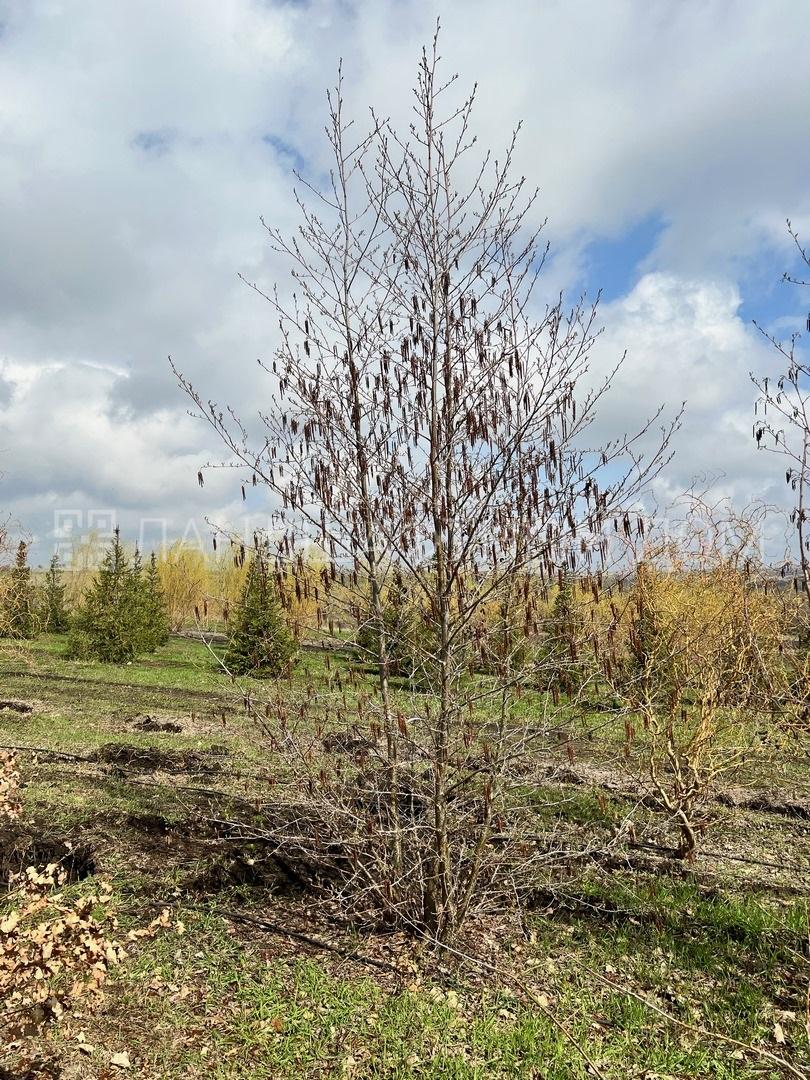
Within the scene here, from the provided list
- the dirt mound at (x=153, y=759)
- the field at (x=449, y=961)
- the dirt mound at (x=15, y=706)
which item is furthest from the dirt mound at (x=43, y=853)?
the dirt mound at (x=15, y=706)

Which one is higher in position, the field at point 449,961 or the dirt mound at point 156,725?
the dirt mound at point 156,725

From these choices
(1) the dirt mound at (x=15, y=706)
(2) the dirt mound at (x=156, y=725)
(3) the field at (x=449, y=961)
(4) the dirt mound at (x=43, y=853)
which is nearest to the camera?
(3) the field at (x=449, y=961)

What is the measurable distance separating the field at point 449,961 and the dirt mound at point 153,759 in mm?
1161

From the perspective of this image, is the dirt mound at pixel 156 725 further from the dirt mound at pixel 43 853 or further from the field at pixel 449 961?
Result: the dirt mound at pixel 43 853

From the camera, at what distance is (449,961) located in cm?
423

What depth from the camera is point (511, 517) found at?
3.86 metres

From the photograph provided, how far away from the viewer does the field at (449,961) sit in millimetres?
3441

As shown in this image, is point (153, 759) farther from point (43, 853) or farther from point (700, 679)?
point (700, 679)

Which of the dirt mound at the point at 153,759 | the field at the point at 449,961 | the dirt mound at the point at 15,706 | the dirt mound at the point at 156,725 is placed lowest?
the field at the point at 449,961

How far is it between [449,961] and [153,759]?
5503 millimetres

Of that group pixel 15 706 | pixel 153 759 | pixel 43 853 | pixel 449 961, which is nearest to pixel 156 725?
pixel 153 759

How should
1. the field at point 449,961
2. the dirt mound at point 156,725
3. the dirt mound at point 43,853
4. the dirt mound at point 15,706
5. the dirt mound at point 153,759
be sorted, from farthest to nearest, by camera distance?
the dirt mound at point 15,706, the dirt mound at point 156,725, the dirt mound at point 153,759, the dirt mound at point 43,853, the field at point 449,961

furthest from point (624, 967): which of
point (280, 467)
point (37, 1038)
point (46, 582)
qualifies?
point (46, 582)

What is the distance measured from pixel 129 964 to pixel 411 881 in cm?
175
